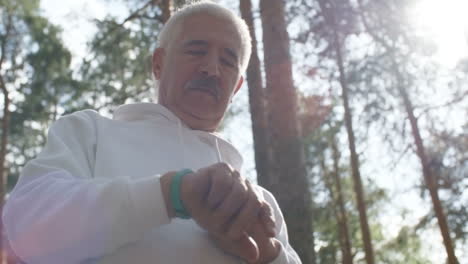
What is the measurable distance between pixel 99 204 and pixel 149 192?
0.37 feet

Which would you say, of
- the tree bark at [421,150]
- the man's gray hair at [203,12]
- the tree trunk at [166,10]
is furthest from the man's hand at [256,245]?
the tree bark at [421,150]

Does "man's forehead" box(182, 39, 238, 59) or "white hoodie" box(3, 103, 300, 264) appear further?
"man's forehead" box(182, 39, 238, 59)

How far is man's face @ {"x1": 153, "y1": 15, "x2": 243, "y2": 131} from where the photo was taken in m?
1.58

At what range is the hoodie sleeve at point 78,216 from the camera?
944 millimetres

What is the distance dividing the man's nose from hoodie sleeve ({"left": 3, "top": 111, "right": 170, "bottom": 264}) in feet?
2.23

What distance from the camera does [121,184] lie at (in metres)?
0.99

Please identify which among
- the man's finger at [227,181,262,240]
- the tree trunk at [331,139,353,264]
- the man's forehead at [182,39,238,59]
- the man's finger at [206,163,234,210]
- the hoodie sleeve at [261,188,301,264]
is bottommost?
the tree trunk at [331,139,353,264]

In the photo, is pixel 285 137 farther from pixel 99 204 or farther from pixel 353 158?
pixel 353 158

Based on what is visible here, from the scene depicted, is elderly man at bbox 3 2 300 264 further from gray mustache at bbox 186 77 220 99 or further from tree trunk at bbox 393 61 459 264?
tree trunk at bbox 393 61 459 264

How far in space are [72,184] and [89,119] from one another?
38 cm

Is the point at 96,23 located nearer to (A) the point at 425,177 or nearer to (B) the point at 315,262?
(B) the point at 315,262

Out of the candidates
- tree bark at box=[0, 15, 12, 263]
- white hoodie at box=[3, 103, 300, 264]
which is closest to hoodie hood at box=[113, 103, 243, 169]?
white hoodie at box=[3, 103, 300, 264]

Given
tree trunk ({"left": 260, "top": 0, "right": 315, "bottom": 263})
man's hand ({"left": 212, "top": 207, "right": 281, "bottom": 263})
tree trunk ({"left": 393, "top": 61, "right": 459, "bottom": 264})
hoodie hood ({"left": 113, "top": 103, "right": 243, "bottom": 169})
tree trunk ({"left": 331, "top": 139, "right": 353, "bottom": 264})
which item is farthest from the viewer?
tree trunk ({"left": 331, "top": 139, "right": 353, "bottom": 264})

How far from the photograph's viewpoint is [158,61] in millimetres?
1836
